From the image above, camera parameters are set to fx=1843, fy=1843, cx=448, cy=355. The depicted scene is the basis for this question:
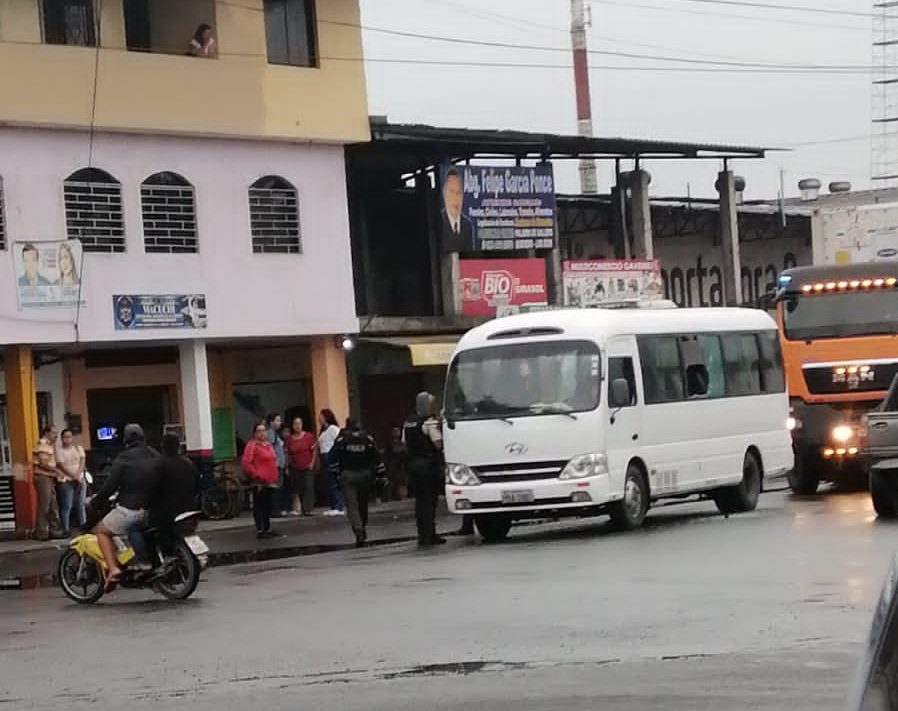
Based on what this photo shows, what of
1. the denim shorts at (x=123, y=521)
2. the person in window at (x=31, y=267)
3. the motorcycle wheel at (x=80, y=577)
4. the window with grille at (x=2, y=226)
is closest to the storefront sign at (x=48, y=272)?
the person in window at (x=31, y=267)

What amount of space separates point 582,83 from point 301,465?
116ft

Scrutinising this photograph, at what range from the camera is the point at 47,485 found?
28.7 m

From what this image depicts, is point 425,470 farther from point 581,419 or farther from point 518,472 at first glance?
point 581,419

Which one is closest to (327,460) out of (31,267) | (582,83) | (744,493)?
(31,267)

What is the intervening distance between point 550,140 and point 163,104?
883 cm

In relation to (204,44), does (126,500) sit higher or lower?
lower

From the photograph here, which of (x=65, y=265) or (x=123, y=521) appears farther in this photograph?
(x=65, y=265)

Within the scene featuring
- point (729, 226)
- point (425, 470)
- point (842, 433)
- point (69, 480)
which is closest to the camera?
point (425, 470)

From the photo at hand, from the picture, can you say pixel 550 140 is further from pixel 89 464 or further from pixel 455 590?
pixel 455 590

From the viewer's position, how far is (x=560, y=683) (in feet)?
33.6

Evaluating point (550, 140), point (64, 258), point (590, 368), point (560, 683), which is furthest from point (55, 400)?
point (560, 683)

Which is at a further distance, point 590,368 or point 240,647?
point 590,368

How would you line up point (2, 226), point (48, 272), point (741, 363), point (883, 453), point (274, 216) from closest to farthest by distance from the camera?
point (883, 453) → point (741, 363) → point (2, 226) → point (48, 272) → point (274, 216)

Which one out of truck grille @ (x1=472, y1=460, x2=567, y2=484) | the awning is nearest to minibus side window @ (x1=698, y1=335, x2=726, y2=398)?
truck grille @ (x1=472, y1=460, x2=567, y2=484)
